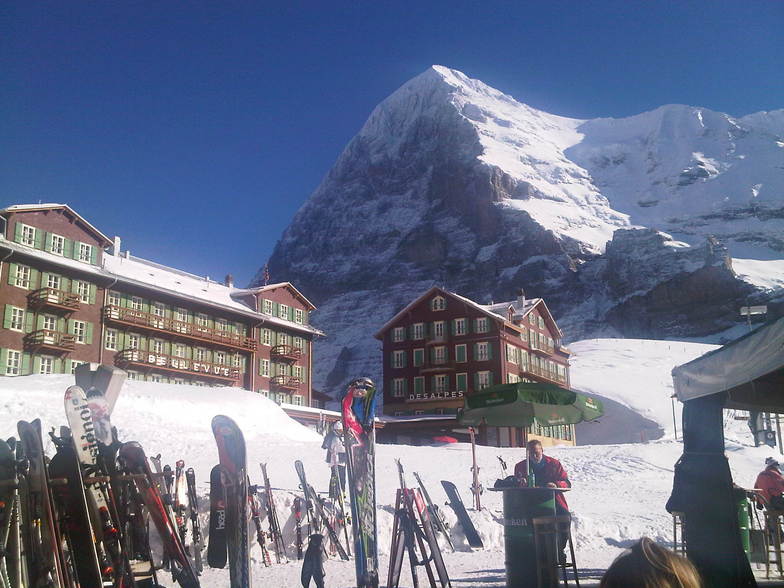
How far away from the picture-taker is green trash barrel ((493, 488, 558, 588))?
25.7 feet

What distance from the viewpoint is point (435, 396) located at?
171 ft

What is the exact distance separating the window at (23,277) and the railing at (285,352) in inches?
665

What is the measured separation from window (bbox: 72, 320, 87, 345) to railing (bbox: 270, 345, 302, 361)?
13490 millimetres

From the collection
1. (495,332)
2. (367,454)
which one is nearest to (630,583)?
(367,454)

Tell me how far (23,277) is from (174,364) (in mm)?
9828

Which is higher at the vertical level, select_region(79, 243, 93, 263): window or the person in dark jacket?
select_region(79, 243, 93, 263): window

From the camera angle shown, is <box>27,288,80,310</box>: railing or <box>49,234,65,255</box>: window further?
<box>49,234,65,255</box>: window

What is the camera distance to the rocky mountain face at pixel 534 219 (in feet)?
366

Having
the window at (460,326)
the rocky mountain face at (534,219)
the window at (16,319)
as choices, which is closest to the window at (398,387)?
the window at (460,326)

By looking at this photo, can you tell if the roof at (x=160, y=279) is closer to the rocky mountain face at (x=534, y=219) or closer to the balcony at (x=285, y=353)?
the balcony at (x=285, y=353)

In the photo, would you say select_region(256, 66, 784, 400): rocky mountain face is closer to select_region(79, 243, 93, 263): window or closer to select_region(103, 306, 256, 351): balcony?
select_region(103, 306, 256, 351): balcony

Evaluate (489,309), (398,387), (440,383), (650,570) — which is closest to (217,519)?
(650,570)

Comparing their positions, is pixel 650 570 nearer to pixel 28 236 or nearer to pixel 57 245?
pixel 28 236

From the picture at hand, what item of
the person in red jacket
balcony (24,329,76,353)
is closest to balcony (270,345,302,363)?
balcony (24,329,76,353)
